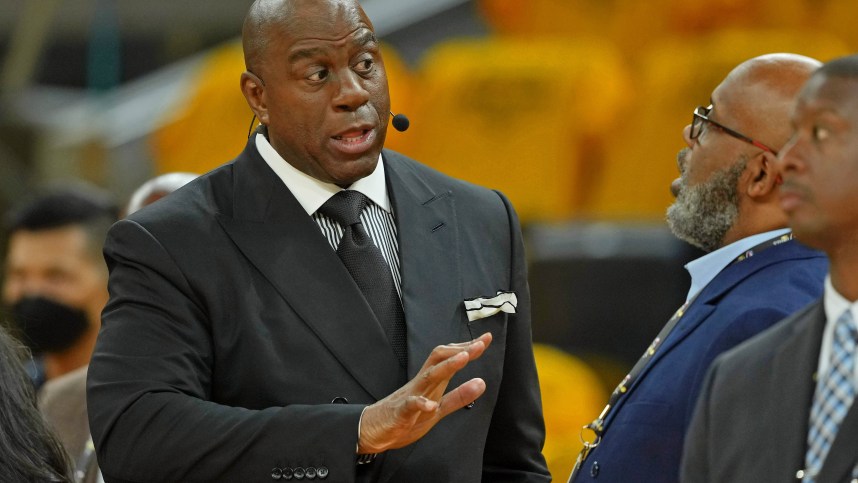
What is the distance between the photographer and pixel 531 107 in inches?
251

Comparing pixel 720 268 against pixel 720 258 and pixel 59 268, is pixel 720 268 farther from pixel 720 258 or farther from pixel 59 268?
pixel 59 268

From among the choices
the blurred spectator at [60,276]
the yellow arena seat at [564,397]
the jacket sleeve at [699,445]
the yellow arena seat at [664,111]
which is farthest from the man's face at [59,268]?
the jacket sleeve at [699,445]

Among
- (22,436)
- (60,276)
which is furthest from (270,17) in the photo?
(60,276)

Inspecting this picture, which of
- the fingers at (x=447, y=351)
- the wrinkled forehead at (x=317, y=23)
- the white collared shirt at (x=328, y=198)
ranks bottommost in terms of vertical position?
the fingers at (x=447, y=351)

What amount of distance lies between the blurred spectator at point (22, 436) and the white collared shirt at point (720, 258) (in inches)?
49.9

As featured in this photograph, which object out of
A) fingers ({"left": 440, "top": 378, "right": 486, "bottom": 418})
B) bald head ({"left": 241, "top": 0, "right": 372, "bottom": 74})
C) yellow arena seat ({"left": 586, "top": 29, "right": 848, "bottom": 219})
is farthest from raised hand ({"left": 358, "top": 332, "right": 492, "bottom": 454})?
yellow arena seat ({"left": 586, "top": 29, "right": 848, "bottom": 219})

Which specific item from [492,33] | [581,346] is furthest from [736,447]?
[492,33]

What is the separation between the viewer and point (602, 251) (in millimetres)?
5570

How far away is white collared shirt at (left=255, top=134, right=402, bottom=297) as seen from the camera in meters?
2.65

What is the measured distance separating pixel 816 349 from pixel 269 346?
0.98 metres

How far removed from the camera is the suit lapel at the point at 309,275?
2.52 meters

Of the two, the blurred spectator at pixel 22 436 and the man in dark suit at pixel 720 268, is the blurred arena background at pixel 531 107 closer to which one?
the man in dark suit at pixel 720 268

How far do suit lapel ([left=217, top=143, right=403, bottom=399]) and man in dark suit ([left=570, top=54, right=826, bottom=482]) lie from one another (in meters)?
0.48

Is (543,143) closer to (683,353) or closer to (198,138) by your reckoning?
(198,138)
